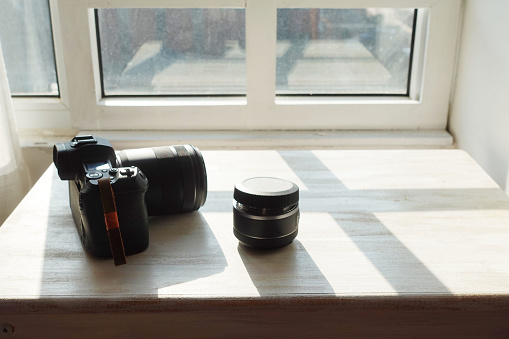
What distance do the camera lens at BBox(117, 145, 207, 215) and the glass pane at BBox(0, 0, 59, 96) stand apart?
0.58 metres

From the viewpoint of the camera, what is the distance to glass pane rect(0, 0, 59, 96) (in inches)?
43.5

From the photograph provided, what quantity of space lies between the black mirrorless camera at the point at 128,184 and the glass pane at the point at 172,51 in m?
0.50

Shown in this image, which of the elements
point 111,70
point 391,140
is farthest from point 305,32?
point 111,70

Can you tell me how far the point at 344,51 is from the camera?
1167 millimetres

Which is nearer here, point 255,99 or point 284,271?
point 284,271

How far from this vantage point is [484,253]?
621mm

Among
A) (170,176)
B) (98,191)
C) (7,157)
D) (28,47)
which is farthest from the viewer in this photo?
(28,47)

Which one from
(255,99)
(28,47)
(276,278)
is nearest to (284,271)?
(276,278)

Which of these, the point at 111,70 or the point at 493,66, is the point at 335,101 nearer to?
the point at 493,66

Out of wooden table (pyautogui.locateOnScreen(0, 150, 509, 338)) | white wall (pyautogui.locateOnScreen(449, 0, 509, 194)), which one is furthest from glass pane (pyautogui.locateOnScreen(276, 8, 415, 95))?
wooden table (pyautogui.locateOnScreen(0, 150, 509, 338))

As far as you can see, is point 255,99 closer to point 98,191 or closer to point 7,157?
point 7,157

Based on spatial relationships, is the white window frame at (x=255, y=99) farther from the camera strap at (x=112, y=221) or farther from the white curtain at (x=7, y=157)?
the camera strap at (x=112, y=221)

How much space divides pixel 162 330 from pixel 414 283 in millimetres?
281

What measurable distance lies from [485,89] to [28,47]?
0.98 m
